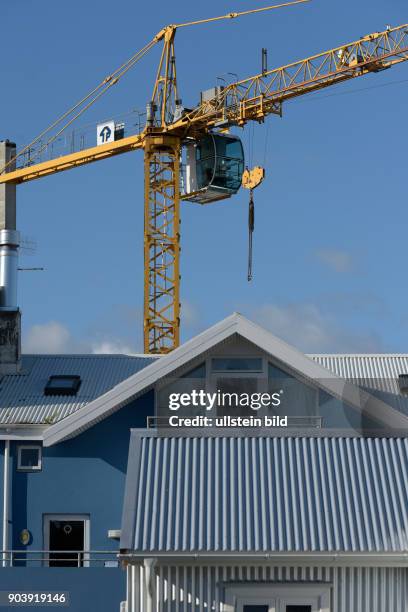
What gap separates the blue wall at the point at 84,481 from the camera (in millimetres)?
35344

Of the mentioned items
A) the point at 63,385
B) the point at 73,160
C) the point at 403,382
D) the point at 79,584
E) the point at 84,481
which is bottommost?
the point at 79,584

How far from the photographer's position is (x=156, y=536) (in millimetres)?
25344

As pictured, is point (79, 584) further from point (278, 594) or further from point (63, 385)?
point (63, 385)

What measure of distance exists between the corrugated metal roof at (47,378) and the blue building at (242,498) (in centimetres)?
187

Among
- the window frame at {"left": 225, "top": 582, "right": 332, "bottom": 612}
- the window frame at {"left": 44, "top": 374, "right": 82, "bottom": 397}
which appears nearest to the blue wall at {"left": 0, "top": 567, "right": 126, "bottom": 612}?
the window frame at {"left": 225, "top": 582, "right": 332, "bottom": 612}

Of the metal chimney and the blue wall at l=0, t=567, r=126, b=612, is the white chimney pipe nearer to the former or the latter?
the metal chimney

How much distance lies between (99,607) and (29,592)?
1515 mm

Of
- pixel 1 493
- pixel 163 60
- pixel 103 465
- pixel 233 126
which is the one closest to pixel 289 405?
pixel 103 465

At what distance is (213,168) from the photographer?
243 feet

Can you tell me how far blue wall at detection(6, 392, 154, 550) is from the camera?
35344 millimetres

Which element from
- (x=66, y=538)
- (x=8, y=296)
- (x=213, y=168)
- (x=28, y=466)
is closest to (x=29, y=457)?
(x=28, y=466)

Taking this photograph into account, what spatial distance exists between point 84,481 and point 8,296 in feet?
36.5

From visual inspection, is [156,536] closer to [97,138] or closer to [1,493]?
[1,493]

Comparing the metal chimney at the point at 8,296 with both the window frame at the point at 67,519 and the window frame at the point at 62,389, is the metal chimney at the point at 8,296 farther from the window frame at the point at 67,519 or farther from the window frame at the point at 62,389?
the window frame at the point at 67,519
